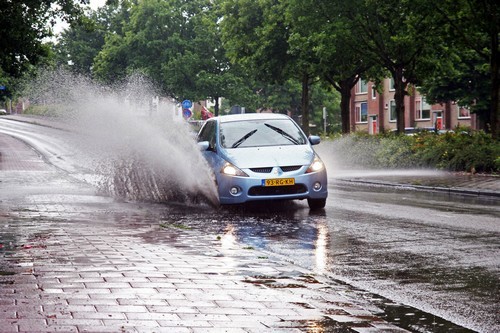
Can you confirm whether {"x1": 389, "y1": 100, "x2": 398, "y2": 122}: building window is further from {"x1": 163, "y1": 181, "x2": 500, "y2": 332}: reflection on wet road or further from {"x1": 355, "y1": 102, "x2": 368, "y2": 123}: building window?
{"x1": 163, "y1": 181, "x2": 500, "y2": 332}: reflection on wet road

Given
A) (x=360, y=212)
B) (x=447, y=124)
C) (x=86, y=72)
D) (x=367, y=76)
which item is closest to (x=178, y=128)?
(x=360, y=212)

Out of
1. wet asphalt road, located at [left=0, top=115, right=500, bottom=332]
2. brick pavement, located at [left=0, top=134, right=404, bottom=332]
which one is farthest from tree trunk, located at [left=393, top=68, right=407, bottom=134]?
brick pavement, located at [left=0, top=134, right=404, bottom=332]

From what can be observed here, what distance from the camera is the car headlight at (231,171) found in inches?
563

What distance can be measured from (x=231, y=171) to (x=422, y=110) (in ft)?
211

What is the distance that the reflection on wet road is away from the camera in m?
6.60

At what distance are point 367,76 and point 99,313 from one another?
121 feet

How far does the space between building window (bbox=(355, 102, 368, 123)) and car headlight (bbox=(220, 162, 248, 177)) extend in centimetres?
7206

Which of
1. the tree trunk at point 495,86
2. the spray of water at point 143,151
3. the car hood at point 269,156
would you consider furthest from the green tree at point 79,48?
the car hood at point 269,156

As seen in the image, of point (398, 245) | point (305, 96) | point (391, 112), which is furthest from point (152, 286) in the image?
point (391, 112)

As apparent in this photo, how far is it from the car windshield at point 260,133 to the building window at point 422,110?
61733mm

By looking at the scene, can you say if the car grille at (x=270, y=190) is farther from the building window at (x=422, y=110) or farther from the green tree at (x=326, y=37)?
the building window at (x=422, y=110)

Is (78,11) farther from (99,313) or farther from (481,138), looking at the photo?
(99,313)

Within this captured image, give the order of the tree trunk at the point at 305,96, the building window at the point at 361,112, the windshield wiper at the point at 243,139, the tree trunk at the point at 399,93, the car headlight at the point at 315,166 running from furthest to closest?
the building window at the point at 361,112
the tree trunk at the point at 305,96
the tree trunk at the point at 399,93
the windshield wiper at the point at 243,139
the car headlight at the point at 315,166

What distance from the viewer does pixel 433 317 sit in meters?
6.12
